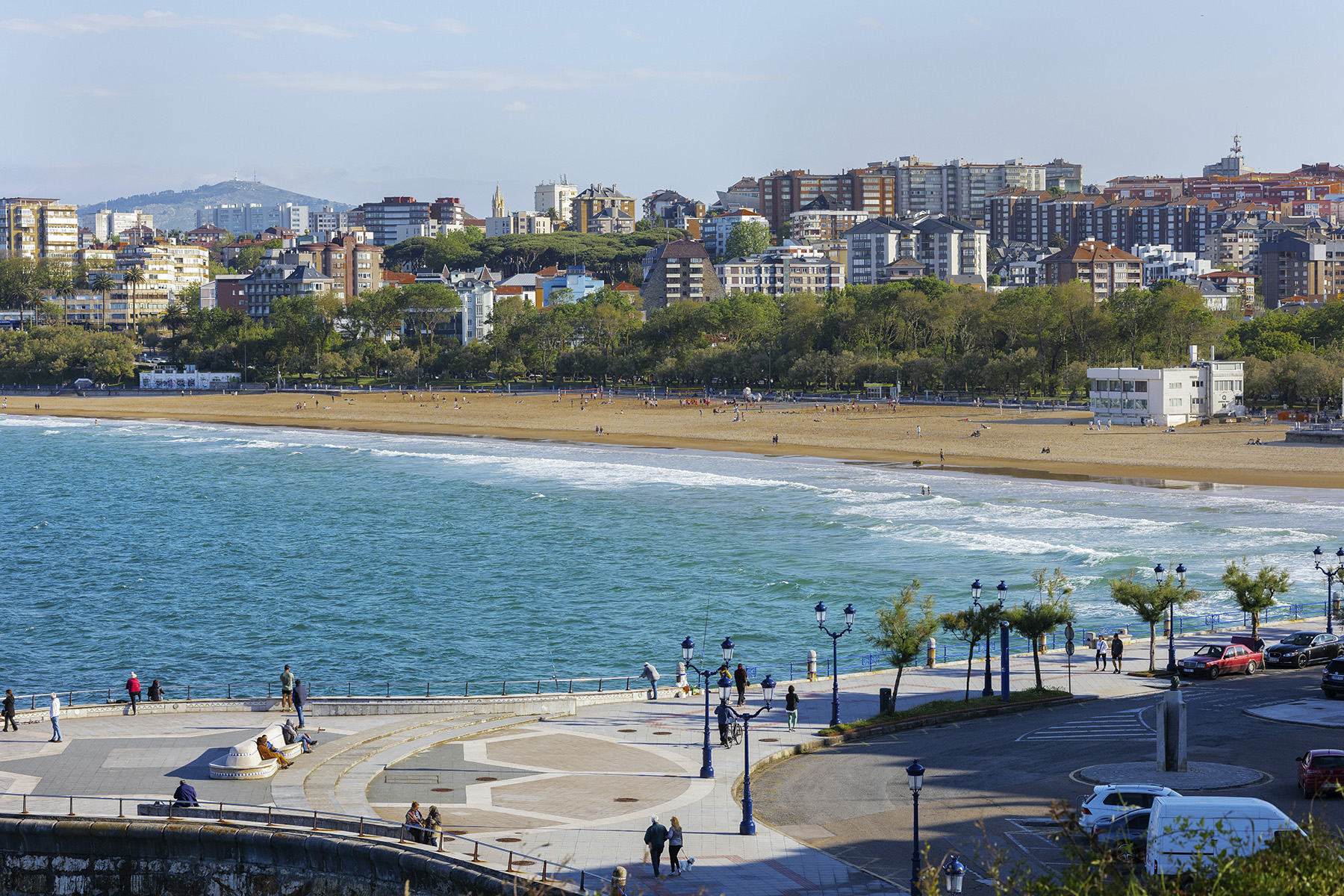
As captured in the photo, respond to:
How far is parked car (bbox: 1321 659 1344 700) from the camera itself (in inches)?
1037

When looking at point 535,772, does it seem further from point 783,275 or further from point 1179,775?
point 783,275

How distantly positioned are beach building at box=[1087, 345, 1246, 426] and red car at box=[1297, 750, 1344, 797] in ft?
219

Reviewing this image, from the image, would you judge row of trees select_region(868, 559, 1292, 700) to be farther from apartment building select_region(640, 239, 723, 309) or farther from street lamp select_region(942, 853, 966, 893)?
apartment building select_region(640, 239, 723, 309)

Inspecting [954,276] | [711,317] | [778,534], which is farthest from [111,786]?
[954,276]

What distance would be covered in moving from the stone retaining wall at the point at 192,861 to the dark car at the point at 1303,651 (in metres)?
21.2

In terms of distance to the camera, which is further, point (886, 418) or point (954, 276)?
point (954, 276)

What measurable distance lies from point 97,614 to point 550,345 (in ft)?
327

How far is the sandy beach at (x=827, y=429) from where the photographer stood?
69125 mm

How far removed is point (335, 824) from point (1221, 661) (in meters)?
19.9

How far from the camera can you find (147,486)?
251 feet

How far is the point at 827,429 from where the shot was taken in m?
91.2

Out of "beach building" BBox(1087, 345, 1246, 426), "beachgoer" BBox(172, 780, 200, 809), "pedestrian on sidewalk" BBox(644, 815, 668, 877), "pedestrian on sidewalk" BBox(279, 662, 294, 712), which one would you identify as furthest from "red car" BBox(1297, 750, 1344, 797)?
"beach building" BBox(1087, 345, 1246, 426)

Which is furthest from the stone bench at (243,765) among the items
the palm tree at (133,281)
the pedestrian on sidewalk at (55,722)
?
the palm tree at (133,281)

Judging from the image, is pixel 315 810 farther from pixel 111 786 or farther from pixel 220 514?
pixel 220 514
